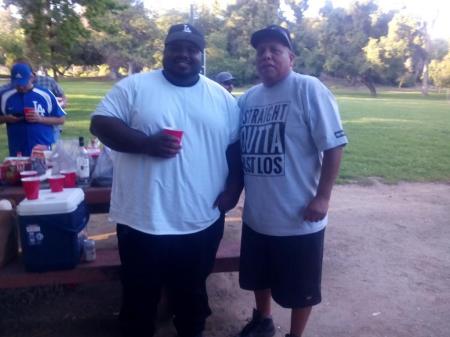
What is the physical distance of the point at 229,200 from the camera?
10.3 feet

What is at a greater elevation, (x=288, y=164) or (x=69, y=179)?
(x=288, y=164)

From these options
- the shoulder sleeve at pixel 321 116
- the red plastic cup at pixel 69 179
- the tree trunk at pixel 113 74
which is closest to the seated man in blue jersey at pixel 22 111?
the red plastic cup at pixel 69 179

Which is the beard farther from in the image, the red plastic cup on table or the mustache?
the red plastic cup on table

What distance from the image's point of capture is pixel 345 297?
442cm

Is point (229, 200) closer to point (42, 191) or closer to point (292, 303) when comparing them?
point (292, 303)

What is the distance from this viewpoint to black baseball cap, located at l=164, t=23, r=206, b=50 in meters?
2.87

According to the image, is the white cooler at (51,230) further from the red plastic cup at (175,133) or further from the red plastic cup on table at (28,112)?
the red plastic cup on table at (28,112)

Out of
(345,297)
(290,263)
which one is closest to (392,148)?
(345,297)

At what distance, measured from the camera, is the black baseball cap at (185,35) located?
287cm

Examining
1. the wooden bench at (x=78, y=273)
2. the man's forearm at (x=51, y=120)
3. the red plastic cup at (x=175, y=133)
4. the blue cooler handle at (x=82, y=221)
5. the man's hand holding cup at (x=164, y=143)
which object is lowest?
the wooden bench at (x=78, y=273)

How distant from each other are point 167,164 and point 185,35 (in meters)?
0.71

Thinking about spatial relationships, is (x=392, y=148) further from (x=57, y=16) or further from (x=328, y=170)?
(x=328, y=170)

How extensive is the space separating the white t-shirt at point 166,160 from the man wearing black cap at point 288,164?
28 cm

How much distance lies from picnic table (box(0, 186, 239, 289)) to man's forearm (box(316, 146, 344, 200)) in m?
0.94
